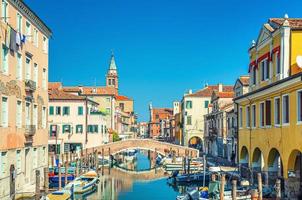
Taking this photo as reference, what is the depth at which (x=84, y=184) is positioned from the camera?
108 ft

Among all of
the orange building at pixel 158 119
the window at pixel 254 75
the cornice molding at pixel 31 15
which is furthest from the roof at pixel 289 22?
the orange building at pixel 158 119

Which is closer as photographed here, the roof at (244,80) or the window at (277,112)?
the window at (277,112)

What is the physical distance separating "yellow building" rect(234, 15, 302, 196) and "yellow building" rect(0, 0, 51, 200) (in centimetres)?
1184

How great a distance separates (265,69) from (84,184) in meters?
14.4

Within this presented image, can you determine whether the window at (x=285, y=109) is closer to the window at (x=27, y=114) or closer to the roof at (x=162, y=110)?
the window at (x=27, y=114)

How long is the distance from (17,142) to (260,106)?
12.3m

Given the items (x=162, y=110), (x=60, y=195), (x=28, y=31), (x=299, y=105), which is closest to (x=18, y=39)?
(x=28, y=31)

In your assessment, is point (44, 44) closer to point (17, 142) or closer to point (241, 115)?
point (17, 142)

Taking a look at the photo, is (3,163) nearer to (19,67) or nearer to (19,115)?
(19,115)

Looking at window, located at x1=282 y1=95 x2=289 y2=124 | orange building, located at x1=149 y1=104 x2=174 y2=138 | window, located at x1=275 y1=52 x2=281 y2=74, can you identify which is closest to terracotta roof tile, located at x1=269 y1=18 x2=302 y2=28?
window, located at x1=275 y1=52 x2=281 y2=74

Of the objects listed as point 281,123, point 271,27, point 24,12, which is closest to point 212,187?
point 281,123

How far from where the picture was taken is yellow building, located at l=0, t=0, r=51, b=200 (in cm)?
2217

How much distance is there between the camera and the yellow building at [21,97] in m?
22.2

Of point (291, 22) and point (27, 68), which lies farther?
point (27, 68)
